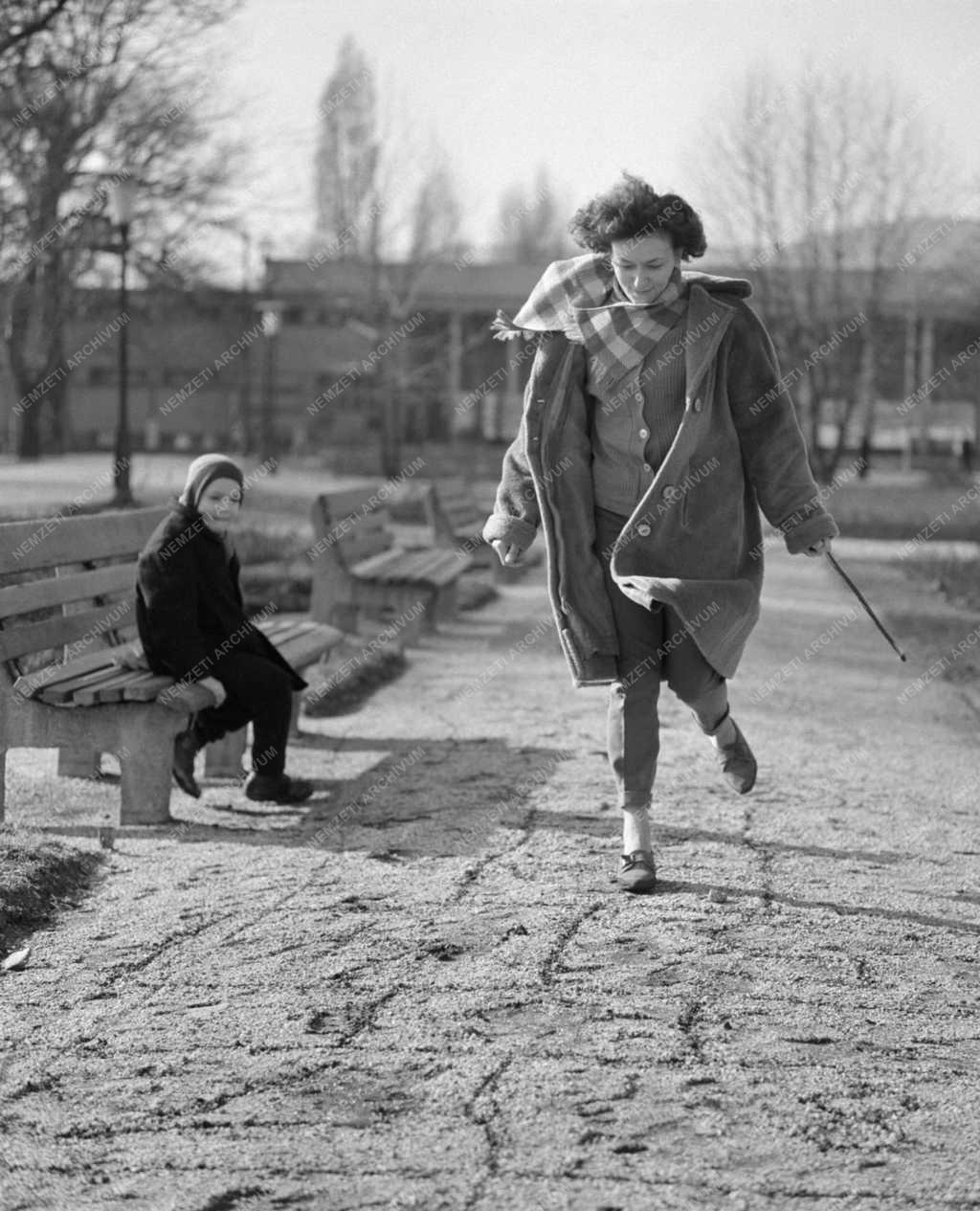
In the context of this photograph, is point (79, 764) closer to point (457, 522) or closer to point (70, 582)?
point (70, 582)

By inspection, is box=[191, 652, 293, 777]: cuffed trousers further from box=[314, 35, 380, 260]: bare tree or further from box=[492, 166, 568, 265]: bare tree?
box=[492, 166, 568, 265]: bare tree

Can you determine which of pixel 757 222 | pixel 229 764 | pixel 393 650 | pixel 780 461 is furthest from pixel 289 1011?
pixel 757 222

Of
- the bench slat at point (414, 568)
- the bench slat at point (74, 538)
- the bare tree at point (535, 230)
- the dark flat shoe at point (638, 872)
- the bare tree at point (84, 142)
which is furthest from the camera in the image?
the bare tree at point (535, 230)

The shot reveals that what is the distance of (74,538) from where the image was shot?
6371mm

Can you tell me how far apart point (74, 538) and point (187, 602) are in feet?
2.03

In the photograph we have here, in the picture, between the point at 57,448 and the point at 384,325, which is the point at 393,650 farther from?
the point at 57,448

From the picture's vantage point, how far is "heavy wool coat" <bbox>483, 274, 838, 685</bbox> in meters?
4.66

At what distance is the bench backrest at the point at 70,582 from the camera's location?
581 centimetres

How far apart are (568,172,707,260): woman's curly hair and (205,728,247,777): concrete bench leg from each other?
9.45ft

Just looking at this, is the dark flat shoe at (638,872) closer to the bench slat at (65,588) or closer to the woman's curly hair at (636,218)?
the woman's curly hair at (636,218)

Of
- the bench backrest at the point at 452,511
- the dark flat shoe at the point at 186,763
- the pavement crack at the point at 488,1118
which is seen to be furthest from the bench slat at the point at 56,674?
the bench backrest at the point at 452,511

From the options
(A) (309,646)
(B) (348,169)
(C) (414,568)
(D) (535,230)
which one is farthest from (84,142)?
(D) (535,230)

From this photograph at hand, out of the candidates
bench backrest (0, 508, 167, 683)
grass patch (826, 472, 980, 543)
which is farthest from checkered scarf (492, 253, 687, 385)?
grass patch (826, 472, 980, 543)

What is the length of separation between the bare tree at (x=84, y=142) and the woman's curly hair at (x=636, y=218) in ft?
46.9
